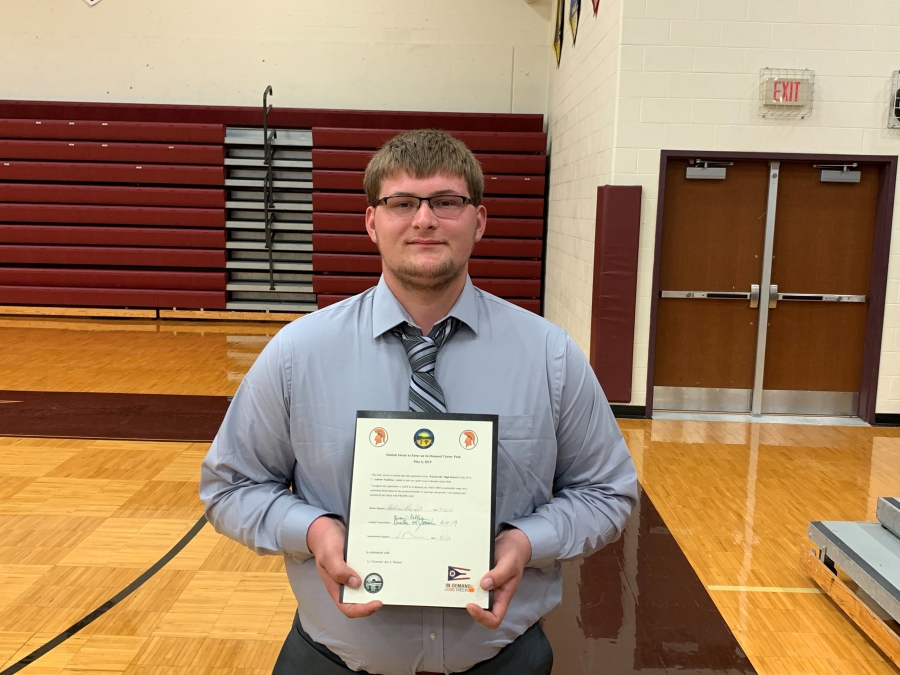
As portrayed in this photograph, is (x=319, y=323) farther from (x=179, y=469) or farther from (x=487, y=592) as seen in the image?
(x=179, y=469)

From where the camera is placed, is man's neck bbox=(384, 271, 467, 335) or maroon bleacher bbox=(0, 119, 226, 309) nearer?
man's neck bbox=(384, 271, 467, 335)

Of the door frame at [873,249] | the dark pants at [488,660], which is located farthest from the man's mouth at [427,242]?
the door frame at [873,249]

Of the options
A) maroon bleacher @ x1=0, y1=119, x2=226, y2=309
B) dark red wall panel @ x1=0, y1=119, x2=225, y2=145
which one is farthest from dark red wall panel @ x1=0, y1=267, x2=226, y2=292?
dark red wall panel @ x1=0, y1=119, x2=225, y2=145

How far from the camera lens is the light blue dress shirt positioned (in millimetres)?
1446

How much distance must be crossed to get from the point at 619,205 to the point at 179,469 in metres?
3.61

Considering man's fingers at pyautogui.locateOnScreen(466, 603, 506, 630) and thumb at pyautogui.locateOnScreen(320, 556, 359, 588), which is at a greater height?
thumb at pyautogui.locateOnScreen(320, 556, 359, 588)

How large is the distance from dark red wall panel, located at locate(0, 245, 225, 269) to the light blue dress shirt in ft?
28.1

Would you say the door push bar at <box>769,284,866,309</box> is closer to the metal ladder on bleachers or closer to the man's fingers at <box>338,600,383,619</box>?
the metal ladder on bleachers

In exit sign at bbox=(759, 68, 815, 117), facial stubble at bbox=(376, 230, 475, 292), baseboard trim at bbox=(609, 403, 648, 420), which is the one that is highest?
exit sign at bbox=(759, 68, 815, 117)

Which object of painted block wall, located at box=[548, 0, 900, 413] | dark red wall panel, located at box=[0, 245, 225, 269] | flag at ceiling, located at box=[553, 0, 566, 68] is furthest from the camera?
dark red wall panel, located at box=[0, 245, 225, 269]

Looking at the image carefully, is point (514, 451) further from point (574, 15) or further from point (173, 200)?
point (173, 200)

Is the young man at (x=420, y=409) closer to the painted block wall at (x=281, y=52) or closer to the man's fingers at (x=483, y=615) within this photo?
the man's fingers at (x=483, y=615)

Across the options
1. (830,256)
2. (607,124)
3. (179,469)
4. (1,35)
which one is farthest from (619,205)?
(1,35)

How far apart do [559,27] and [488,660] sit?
828 centimetres
